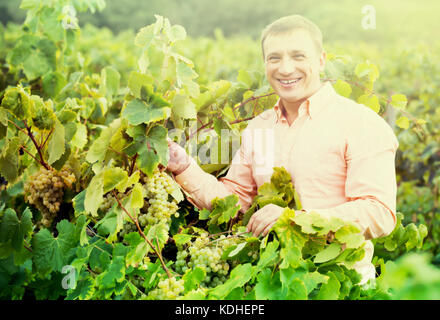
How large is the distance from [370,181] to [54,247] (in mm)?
1294

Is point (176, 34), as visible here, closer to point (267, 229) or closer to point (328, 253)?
point (267, 229)

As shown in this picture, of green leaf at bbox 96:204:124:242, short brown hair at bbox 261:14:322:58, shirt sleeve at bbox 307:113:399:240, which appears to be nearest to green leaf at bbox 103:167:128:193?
green leaf at bbox 96:204:124:242

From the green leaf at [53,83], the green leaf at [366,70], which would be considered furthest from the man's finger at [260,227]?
the green leaf at [53,83]

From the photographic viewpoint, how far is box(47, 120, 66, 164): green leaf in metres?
2.28

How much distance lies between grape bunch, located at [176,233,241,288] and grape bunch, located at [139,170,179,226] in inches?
6.2

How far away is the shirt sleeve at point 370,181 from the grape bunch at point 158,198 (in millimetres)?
611

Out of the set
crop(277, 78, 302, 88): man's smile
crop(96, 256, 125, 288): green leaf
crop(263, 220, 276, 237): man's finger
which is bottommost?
crop(96, 256, 125, 288): green leaf

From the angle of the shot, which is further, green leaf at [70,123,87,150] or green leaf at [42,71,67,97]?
green leaf at [42,71,67,97]

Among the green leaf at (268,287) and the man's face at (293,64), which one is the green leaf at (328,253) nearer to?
the green leaf at (268,287)

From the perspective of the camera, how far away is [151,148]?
204 centimetres

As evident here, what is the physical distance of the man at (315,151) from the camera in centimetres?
192

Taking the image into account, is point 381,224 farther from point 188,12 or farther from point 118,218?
point 188,12

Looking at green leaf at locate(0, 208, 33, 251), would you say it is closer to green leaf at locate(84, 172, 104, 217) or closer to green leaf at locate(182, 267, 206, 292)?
green leaf at locate(84, 172, 104, 217)
